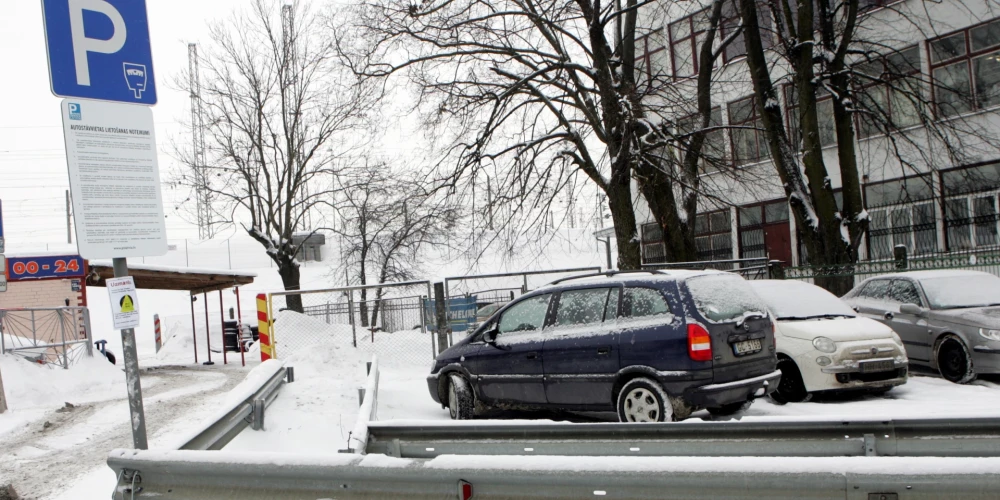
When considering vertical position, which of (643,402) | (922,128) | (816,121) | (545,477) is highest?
(922,128)

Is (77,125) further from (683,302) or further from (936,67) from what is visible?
(936,67)

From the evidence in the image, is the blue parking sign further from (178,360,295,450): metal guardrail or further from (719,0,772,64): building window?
(719,0,772,64): building window

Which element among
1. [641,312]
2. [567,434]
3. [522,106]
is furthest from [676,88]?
[567,434]

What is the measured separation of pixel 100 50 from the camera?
479 centimetres

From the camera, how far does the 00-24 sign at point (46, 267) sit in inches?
710

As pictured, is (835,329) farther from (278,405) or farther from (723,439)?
(278,405)

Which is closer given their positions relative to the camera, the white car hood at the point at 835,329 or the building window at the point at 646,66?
the white car hood at the point at 835,329

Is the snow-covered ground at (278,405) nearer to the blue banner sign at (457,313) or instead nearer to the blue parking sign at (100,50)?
the blue banner sign at (457,313)

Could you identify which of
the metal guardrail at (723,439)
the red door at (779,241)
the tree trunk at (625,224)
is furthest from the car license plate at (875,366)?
the red door at (779,241)

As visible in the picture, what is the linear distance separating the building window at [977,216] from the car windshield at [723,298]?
52.0 ft

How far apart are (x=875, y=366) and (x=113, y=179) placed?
860 cm

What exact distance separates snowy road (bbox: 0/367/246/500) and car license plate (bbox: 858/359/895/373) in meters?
7.81

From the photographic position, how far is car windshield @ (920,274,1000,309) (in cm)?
1076

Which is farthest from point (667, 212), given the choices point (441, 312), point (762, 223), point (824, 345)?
point (762, 223)
